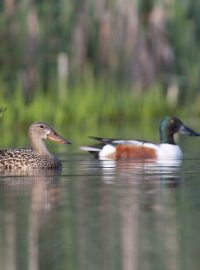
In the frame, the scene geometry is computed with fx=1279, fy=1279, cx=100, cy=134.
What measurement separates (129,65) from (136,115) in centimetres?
106

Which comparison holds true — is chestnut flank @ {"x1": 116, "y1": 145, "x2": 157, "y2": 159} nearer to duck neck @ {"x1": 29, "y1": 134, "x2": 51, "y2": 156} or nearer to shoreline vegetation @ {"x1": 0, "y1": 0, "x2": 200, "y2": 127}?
duck neck @ {"x1": 29, "y1": 134, "x2": 51, "y2": 156}

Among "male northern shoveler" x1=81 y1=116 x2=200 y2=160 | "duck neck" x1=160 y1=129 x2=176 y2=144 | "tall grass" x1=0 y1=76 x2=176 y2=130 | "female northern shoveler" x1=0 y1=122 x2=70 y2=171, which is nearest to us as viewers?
→ "female northern shoveler" x1=0 y1=122 x2=70 y2=171

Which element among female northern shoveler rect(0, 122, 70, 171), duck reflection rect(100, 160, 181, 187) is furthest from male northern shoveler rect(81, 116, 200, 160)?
female northern shoveler rect(0, 122, 70, 171)

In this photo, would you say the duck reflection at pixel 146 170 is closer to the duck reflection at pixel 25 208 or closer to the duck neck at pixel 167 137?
the duck reflection at pixel 25 208

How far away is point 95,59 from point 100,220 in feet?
40.5

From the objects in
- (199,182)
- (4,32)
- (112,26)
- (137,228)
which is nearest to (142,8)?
(112,26)

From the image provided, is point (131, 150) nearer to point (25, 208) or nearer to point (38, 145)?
point (38, 145)

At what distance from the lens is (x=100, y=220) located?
8.84 metres

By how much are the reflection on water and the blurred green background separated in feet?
25.5

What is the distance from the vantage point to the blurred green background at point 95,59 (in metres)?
20.1

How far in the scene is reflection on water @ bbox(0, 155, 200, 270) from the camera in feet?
24.7

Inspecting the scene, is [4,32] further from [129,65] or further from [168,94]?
[168,94]

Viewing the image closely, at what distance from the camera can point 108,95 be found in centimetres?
2108

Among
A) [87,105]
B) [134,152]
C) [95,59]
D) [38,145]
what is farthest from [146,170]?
[95,59]
